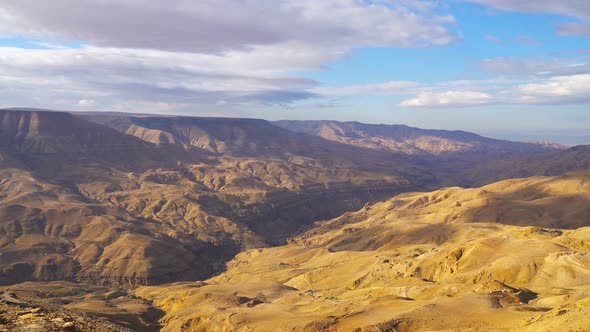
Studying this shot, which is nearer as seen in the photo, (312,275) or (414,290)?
(414,290)

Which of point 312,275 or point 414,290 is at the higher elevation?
point 414,290

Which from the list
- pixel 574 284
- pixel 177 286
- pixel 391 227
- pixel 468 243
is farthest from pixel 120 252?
pixel 574 284

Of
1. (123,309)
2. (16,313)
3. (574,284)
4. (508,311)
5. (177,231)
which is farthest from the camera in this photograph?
(177,231)

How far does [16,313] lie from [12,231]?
151083 millimetres

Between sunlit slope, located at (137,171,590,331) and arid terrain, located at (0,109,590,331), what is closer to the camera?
sunlit slope, located at (137,171,590,331)

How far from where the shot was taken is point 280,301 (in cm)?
8375

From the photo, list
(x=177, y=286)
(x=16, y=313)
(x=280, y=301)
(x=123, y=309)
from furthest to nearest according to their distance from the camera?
1. (x=177, y=286)
2. (x=123, y=309)
3. (x=280, y=301)
4. (x=16, y=313)

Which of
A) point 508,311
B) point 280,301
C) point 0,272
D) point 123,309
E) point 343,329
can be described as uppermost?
point 508,311

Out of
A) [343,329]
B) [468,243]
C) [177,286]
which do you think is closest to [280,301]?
[343,329]

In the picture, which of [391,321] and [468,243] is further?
[468,243]

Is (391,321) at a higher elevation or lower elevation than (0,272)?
higher

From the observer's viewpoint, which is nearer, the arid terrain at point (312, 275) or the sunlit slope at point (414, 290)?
the sunlit slope at point (414, 290)

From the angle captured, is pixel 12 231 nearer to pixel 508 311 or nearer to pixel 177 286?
pixel 177 286

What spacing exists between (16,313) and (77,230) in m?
154
